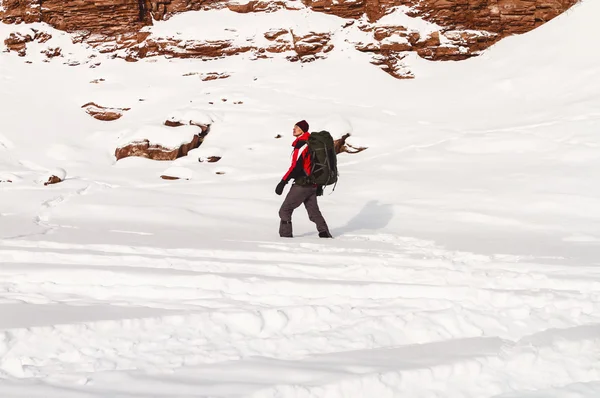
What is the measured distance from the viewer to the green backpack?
20.8 ft

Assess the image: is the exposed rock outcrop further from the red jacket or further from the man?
the red jacket

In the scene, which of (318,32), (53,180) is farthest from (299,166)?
(318,32)

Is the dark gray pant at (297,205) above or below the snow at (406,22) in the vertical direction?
below

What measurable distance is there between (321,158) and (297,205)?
0.77 meters

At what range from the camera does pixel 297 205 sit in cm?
670

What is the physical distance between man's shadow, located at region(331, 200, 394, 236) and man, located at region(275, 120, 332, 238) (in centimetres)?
83

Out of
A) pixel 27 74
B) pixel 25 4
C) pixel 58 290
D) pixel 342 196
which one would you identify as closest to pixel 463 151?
pixel 342 196

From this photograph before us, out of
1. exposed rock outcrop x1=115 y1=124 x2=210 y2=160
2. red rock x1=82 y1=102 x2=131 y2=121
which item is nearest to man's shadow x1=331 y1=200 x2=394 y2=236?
exposed rock outcrop x1=115 y1=124 x2=210 y2=160

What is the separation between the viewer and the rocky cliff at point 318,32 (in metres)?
22.6

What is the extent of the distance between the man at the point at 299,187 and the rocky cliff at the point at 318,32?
1656cm

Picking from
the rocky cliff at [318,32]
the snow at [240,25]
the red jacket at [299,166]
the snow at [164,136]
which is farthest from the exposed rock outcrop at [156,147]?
the red jacket at [299,166]

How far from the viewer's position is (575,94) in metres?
15.5

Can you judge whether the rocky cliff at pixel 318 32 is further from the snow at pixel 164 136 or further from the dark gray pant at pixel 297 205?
the dark gray pant at pixel 297 205

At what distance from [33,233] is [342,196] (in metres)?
6.20
